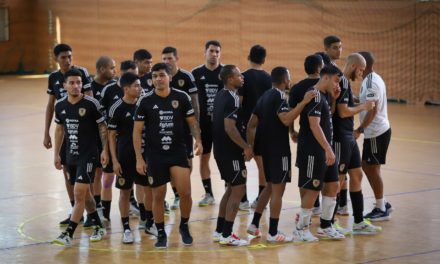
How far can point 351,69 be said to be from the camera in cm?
1022

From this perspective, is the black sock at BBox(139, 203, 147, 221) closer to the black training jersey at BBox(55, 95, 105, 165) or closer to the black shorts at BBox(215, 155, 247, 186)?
the black training jersey at BBox(55, 95, 105, 165)

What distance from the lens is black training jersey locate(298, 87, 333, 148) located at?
30.4 feet

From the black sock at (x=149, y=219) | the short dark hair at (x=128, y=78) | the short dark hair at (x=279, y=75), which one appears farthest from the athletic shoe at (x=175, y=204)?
the short dark hair at (x=279, y=75)

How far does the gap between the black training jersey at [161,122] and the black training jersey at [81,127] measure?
29.9 inches

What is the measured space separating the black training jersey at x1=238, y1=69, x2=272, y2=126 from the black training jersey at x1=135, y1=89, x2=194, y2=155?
1.98 metres

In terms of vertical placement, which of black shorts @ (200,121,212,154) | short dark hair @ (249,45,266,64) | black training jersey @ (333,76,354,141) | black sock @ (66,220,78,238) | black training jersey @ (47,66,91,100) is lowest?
black sock @ (66,220,78,238)

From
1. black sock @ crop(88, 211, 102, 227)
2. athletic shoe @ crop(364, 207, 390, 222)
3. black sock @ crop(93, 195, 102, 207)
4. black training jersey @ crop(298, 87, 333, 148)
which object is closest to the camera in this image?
black training jersey @ crop(298, 87, 333, 148)

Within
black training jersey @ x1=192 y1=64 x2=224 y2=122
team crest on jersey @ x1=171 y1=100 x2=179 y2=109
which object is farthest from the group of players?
black training jersey @ x1=192 y1=64 x2=224 y2=122

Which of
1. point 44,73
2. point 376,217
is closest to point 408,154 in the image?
point 376,217

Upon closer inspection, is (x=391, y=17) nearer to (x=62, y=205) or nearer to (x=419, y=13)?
(x=419, y=13)

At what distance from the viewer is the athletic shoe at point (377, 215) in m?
10.7

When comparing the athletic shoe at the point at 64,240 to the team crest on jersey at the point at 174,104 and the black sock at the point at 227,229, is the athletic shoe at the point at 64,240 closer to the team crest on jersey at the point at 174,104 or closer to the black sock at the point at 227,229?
the black sock at the point at 227,229

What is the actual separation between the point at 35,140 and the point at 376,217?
9.82 metres

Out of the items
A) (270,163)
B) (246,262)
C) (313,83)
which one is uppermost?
(313,83)
